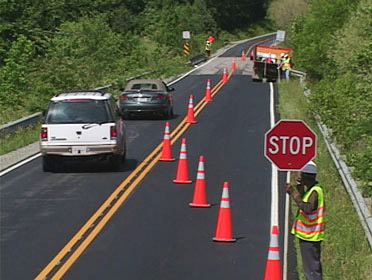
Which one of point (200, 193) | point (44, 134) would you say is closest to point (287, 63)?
point (44, 134)

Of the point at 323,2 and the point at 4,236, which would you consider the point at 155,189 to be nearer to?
the point at 4,236

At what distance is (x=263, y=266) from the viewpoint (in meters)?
12.2

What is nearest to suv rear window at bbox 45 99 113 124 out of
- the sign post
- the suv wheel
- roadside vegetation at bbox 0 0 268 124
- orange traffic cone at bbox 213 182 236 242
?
the suv wheel

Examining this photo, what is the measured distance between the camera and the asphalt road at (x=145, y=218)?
1207 centimetres

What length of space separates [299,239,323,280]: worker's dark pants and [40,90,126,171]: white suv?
32.9ft

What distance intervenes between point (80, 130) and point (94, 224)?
543cm

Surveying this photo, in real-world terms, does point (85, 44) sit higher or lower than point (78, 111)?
lower

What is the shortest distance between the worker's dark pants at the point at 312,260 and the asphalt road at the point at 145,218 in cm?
146

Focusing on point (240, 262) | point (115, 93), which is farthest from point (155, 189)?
point (115, 93)

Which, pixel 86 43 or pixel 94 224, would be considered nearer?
pixel 94 224

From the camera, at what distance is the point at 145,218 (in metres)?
15.2

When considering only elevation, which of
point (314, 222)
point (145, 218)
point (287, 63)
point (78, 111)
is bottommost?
point (287, 63)

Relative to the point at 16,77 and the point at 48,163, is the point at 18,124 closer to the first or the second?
the point at 48,163

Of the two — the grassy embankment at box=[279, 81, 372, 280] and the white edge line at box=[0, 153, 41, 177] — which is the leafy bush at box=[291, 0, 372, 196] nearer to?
the grassy embankment at box=[279, 81, 372, 280]
